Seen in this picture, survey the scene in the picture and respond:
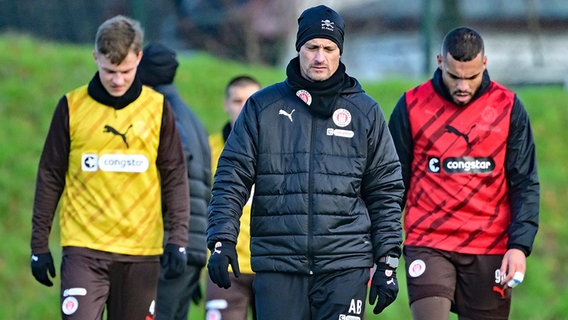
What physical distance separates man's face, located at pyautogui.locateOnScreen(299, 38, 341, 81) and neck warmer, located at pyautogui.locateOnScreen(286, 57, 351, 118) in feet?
0.10

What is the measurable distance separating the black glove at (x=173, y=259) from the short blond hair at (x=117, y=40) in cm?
122

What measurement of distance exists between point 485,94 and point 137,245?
238cm

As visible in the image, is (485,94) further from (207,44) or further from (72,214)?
(207,44)

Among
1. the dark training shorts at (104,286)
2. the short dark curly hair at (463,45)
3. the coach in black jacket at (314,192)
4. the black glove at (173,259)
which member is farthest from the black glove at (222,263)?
the short dark curly hair at (463,45)

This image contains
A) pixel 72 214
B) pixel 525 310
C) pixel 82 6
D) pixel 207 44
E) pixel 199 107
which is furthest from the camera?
pixel 207 44

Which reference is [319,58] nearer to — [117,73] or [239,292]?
[117,73]

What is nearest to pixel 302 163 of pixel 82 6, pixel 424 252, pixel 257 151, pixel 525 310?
pixel 257 151

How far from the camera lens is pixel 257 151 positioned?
7.25m

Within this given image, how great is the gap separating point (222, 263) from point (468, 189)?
230cm

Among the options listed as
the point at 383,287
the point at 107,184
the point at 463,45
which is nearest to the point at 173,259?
the point at 107,184

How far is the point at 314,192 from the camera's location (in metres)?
7.12

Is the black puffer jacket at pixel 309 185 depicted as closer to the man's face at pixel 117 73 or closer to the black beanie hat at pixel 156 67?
the man's face at pixel 117 73

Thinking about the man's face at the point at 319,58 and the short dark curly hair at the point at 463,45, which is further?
the short dark curly hair at the point at 463,45

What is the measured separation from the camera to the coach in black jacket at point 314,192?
709cm
